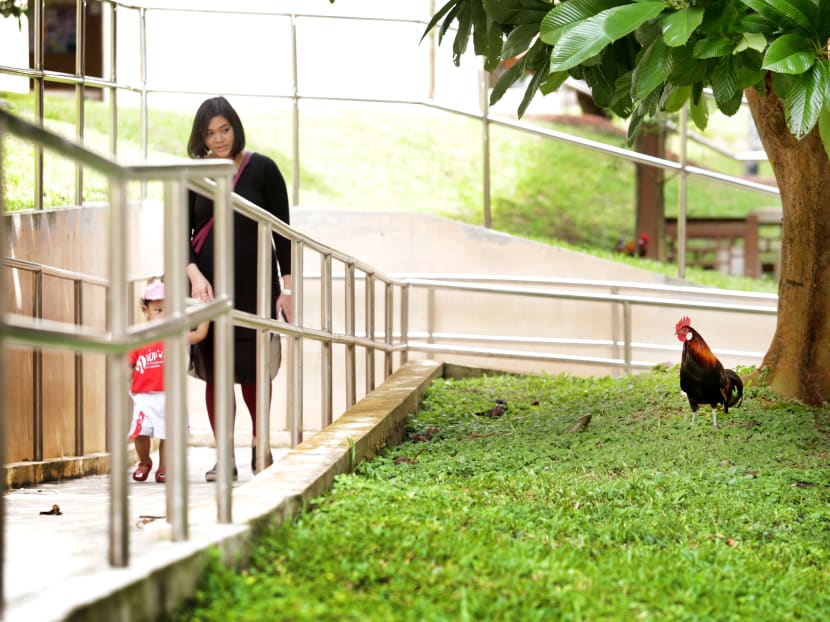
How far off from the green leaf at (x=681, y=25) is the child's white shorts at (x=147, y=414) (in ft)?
11.5

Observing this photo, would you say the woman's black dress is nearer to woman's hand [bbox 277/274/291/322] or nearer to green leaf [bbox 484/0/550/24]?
woman's hand [bbox 277/274/291/322]

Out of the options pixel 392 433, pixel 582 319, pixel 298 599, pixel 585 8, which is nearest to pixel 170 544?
pixel 298 599

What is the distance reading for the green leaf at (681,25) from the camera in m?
4.08

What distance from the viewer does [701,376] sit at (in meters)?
6.30

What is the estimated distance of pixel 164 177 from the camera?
9.70 ft

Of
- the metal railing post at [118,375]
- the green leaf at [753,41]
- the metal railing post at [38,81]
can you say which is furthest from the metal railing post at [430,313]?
the metal railing post at [118,375]

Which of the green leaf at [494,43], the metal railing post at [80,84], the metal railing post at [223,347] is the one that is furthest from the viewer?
the metal railing post at [80,84]

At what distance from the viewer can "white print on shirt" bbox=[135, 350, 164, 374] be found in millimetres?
6547

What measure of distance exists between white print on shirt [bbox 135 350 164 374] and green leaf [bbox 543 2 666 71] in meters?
3.14

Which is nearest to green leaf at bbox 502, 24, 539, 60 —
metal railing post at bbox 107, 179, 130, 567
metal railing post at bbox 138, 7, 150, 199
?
metal railing post at bbox 107, 179, 130, 567

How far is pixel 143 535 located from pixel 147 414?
3.38 meters

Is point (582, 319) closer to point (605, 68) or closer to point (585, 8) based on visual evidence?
point (605, 68)

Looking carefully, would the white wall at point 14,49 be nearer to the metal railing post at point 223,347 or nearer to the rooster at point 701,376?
the rooster at point 701,376

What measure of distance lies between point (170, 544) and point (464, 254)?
7.79 metres
